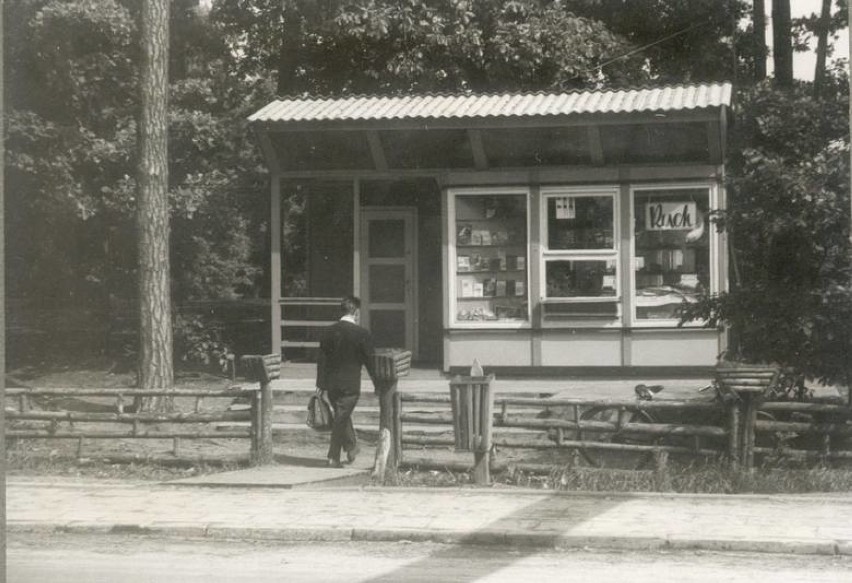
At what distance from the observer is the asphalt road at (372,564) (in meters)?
7.58

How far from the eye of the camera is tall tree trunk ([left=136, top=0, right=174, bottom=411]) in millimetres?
15594

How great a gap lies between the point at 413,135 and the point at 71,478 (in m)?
7.82

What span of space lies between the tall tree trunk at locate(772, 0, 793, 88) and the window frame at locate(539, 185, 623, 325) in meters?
10.2

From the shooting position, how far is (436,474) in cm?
1189

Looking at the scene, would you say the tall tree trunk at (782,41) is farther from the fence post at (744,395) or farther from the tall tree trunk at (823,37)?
the fence post at (744,395)

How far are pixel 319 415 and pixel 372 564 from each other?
429 cm

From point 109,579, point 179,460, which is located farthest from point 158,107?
point 109,579

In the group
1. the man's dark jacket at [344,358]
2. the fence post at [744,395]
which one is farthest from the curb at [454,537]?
the man's dark jacket at [344,358]

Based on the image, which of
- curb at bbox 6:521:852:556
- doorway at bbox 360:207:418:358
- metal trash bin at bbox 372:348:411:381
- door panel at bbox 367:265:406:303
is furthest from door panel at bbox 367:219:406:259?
curb at bbox 6:521:852:556

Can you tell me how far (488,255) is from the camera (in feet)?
56.3

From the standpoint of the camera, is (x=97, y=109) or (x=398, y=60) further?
(x=398, y=60)

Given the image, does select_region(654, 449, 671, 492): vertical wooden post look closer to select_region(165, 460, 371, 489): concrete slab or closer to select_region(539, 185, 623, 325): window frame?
select_region(165, 460, 371, 489): concrete slab

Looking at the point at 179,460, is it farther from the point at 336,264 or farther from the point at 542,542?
the point at 336,264

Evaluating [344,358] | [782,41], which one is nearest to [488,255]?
[344,358]
